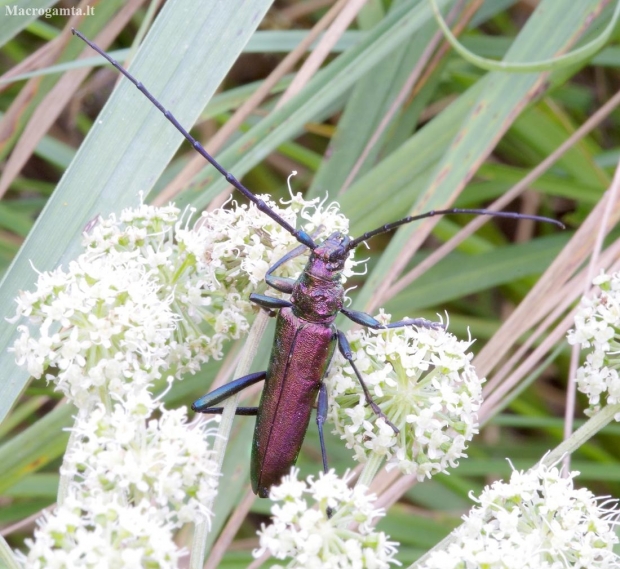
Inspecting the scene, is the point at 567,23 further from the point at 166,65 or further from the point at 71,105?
the point at 71,105

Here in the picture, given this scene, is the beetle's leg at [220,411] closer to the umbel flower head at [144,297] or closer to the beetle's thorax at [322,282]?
the umbel flower head at [144,297]

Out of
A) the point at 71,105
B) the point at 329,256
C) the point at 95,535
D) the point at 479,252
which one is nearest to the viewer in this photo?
the point at 95,535

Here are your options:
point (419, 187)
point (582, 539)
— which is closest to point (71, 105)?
point (419, 187)

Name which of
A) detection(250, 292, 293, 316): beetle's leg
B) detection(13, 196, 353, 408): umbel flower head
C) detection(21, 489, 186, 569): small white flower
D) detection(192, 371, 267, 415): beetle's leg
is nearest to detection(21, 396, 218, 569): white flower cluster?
detection(21, 489, 186, 569): small white flower

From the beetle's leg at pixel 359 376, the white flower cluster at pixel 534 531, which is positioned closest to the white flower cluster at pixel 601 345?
the white flower cluster at pixel 534 531

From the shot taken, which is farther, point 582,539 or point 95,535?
point 582,539
